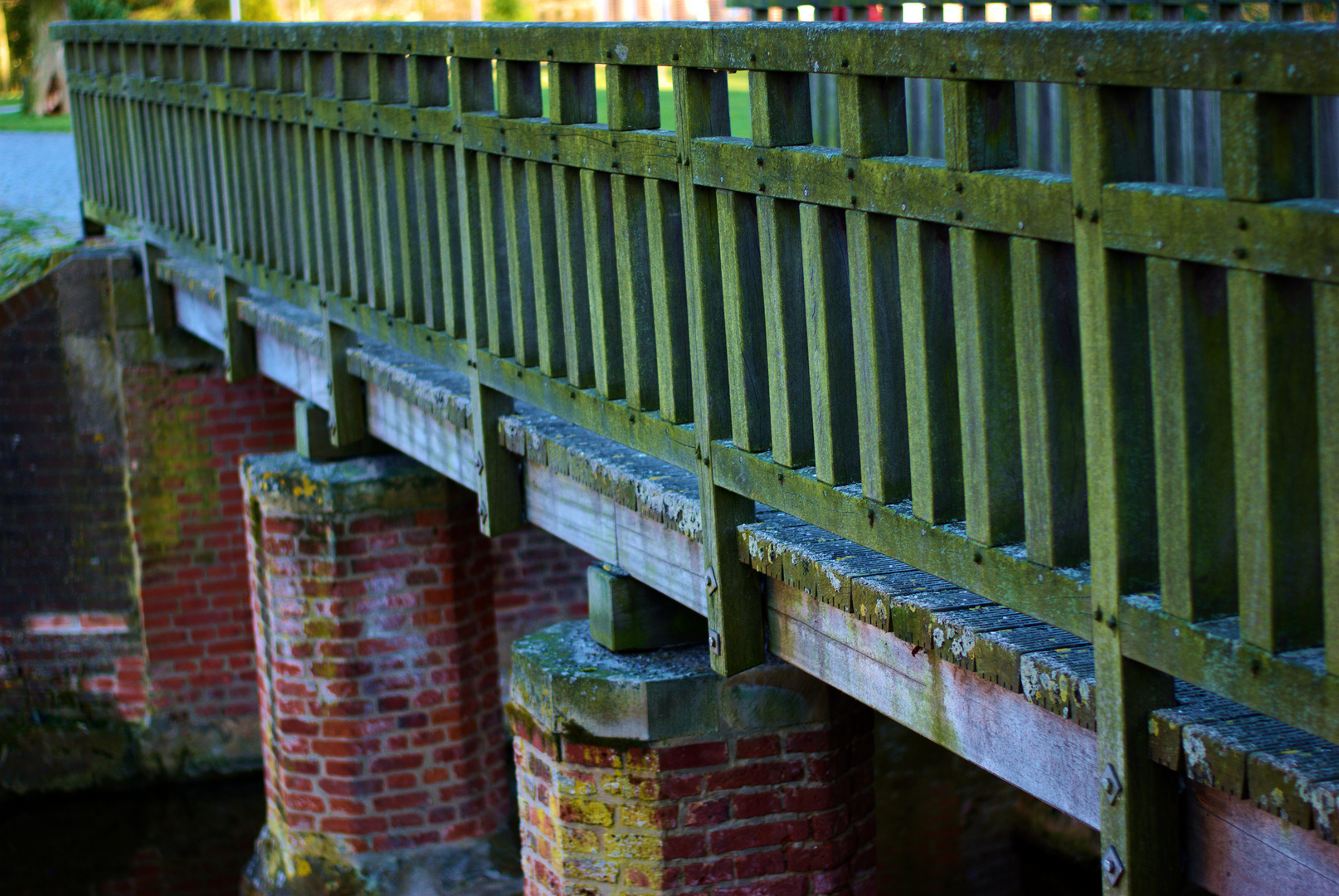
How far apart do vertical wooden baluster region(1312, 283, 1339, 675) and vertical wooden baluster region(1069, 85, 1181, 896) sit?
34cm

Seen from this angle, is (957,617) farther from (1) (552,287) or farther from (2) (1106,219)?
(1) (552,287)

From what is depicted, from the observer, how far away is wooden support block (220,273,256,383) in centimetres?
769

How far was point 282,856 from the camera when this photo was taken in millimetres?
7465

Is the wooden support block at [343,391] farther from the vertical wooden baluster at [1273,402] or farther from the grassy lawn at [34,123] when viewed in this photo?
the grassy lawn at [34,123]

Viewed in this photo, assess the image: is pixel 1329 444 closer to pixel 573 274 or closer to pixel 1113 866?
pixel 1113 866

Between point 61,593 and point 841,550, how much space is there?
26.4 ft

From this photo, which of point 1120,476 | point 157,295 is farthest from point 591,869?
point 157,295

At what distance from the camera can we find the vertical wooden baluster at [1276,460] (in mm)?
2170

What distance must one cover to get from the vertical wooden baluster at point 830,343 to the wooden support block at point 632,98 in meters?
0.67

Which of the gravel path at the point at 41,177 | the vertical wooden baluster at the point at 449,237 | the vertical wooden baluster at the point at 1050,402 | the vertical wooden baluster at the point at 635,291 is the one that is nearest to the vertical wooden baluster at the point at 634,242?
the vertical wooden baluster at the point at 635,291

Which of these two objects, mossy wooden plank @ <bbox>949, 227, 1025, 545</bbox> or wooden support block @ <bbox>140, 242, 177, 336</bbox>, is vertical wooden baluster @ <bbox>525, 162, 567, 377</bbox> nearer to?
mossy wooden plank @ <bbox>949, 227, 1025, 545</bbox>

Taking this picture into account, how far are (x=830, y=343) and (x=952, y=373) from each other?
13.1 inches

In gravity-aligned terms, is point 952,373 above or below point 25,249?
above

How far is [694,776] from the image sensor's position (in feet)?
14.3
